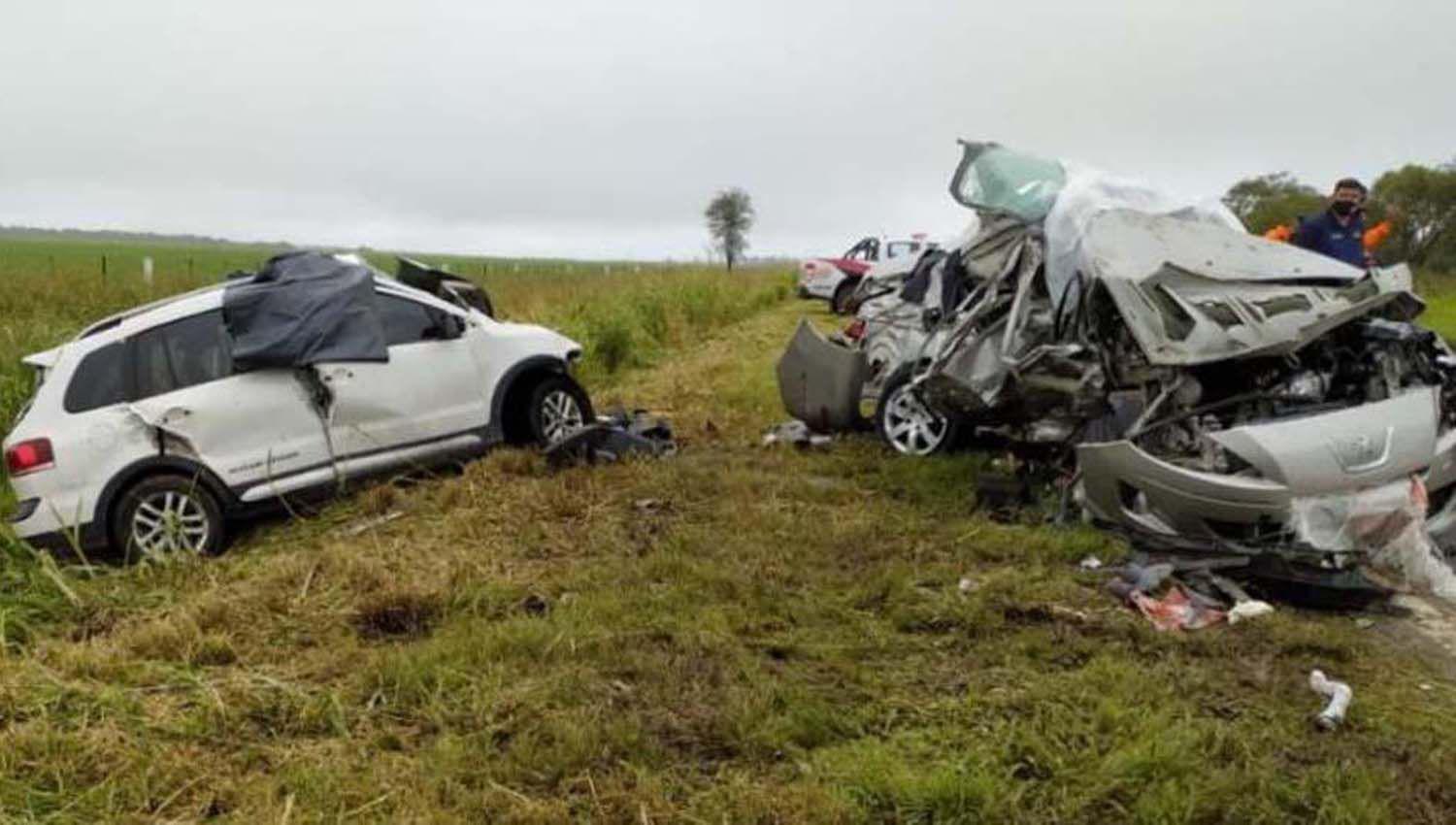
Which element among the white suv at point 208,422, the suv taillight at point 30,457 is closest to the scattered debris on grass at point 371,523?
the white suv at point 208,422

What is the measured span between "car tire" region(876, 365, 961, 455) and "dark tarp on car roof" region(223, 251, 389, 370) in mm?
3536

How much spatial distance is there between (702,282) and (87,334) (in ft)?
50.3

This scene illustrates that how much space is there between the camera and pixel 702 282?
69.4 feet

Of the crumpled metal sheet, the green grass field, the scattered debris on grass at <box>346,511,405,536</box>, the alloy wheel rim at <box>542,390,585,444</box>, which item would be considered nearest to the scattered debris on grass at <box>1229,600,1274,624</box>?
the green grass field

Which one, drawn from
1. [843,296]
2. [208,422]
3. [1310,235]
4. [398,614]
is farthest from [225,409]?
[843,296]

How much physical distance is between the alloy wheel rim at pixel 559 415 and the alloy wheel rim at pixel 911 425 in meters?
2.34

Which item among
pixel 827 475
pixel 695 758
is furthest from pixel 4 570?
pixel 827 475

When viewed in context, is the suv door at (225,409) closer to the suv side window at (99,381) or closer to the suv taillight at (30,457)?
the suv side window at (99,381)

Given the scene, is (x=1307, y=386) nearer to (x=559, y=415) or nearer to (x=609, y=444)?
(x=609, y=444)

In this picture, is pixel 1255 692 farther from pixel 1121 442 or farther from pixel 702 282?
pixel 702 282

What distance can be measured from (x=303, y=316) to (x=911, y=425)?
4211 millimetres

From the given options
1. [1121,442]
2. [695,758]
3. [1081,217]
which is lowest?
[695,758]

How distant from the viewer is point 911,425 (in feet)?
25.4

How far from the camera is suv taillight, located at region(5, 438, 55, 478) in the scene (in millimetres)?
5754
